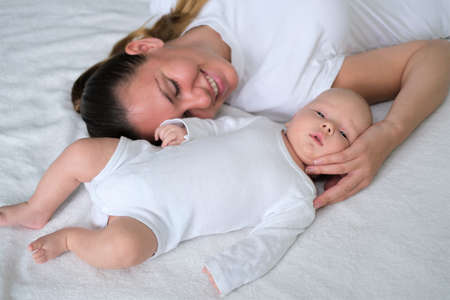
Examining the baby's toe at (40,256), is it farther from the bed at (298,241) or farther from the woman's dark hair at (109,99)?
the woman's dark hair at (109,99)

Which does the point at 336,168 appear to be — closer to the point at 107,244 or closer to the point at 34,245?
the point at 107,244

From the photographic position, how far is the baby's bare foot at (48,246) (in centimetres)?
88

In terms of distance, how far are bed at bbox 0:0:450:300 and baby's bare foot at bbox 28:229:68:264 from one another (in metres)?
0.02

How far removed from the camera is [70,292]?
84cm

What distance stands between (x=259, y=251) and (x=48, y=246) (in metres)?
0.44

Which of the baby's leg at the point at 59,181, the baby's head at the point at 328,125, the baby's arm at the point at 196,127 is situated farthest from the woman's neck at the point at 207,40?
the baby's leg at the point at 59,181

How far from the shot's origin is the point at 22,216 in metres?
0.96

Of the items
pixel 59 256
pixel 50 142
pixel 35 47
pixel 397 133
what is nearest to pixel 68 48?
pixel 35 47

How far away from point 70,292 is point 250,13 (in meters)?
0.93

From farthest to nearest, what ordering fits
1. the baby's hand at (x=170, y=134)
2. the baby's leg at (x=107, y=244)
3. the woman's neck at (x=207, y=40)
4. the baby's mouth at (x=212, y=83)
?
the woman's neck at (x=207, y=40)
the baby's mouth at (x=212, y=83)
the baby's hand at (x=170, y=134)
the baby's leg at (x=107, y=244)

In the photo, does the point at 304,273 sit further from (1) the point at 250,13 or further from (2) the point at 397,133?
(1) the point at 250,13

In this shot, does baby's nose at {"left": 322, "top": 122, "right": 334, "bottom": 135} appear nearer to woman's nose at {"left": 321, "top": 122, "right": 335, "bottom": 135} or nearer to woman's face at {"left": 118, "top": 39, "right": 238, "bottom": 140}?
woman's nose at {"left": 321, "top": 122, "right": 335, "bottom": 135}

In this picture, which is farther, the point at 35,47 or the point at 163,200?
the point at 35,47

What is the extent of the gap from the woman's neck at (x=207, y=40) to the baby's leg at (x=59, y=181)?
1.54 ft
